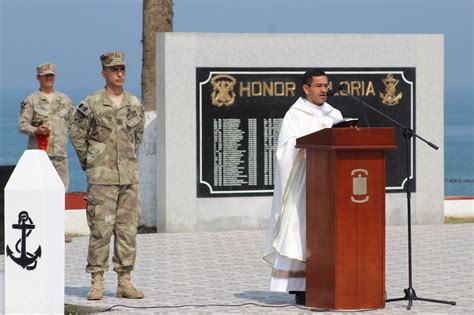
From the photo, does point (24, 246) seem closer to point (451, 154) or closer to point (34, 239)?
point (34, 239)

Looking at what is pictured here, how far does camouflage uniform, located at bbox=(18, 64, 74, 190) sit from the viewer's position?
57.3ft

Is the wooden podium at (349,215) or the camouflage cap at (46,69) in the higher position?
the camouflage cap at (46,69)

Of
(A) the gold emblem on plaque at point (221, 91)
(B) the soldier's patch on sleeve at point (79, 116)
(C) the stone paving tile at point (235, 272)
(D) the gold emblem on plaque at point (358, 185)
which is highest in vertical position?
(A) the gold emblem on plaque at point (221, 91)

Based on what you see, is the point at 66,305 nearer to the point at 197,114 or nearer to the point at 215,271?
the point at 215,271

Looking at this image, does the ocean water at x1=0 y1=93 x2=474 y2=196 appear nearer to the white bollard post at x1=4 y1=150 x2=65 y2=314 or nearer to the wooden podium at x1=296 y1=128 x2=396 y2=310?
the wooden podium at x1=296 y1=128 x2=396 y2=310

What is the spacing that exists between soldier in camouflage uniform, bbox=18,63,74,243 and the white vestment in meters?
5.50

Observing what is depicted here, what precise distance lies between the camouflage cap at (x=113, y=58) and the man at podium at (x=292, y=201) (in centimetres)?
146

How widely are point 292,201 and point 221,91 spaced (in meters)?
6.28

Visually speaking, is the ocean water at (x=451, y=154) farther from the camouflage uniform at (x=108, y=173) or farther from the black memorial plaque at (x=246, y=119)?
the camouflage uniform at (x=108, y=173)

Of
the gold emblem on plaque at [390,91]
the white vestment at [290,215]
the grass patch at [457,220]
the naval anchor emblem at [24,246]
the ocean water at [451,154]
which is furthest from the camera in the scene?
the ocean water at [451,154]

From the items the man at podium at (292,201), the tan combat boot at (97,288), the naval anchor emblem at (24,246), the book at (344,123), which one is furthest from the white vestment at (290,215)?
the naval anchor emblem at (24,246)

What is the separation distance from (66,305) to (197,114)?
6336 mm

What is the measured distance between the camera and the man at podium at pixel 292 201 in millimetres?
12258

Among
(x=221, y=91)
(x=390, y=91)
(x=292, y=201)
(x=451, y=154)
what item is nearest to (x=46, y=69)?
(x=221, y=91)
